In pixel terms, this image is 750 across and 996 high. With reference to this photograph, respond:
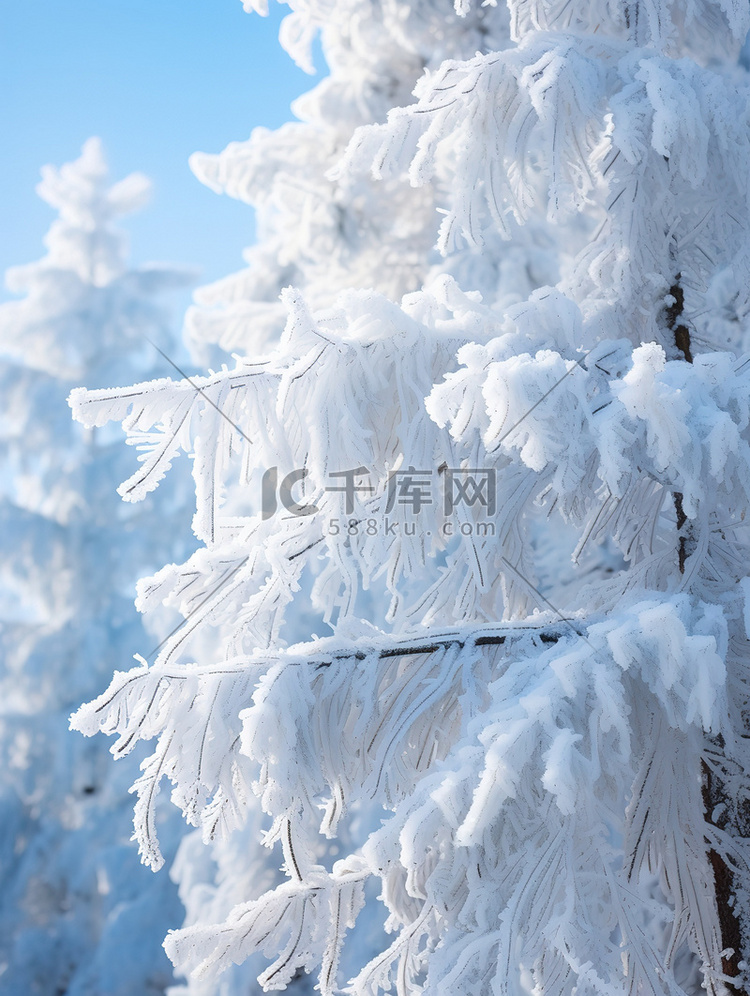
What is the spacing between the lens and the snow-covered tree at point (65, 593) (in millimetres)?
12094

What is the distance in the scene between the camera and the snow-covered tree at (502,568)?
1.86m

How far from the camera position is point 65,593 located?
1319 cm

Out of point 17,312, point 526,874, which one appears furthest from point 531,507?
point 17,312

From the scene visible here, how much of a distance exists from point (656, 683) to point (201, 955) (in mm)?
1736

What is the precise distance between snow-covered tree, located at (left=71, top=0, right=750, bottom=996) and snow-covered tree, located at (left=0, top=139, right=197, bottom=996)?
411 inches

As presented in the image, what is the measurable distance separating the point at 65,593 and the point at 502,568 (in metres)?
11.9

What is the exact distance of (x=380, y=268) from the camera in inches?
338

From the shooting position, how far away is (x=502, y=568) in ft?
9.49

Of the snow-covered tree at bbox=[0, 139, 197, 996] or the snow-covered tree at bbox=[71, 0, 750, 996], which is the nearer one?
the snow-covered tree at bbox=[71, 0, 750, 996]

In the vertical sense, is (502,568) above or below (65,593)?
above

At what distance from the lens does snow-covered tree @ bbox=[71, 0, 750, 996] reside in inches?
73.2

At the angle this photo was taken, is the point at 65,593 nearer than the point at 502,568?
No

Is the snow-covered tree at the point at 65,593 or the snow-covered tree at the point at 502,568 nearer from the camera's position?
the snow-covered tree at the point at 502,568

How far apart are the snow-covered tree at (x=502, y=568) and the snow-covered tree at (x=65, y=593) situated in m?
10.5
